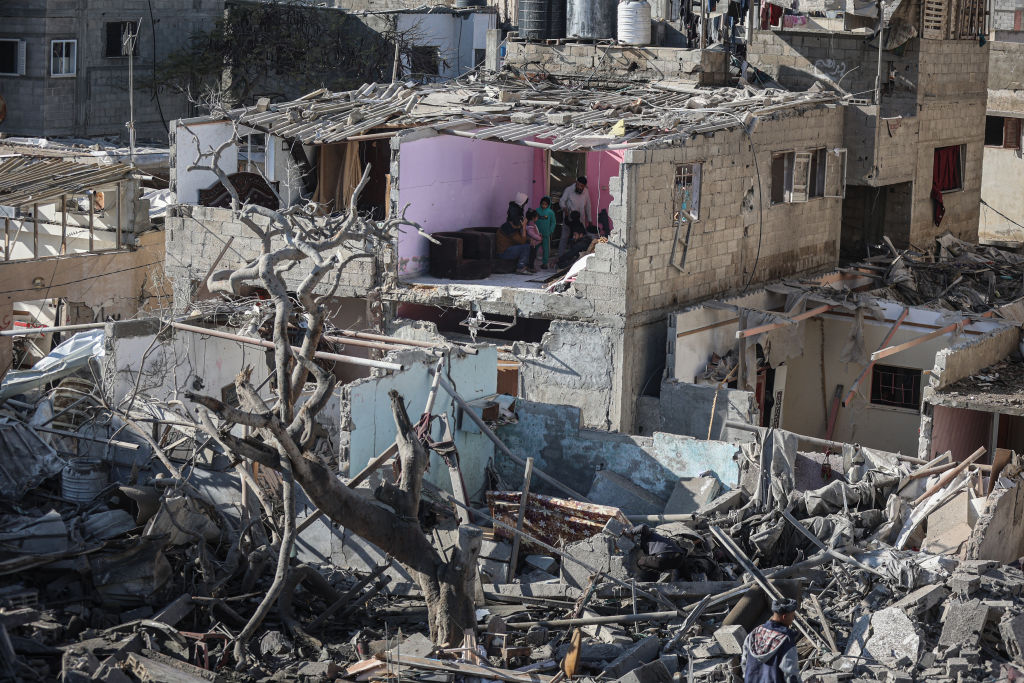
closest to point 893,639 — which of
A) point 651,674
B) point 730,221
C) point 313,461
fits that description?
point 651,674

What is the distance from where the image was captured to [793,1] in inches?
1219

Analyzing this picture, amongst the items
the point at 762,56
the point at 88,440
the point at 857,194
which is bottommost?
the point at 88,440

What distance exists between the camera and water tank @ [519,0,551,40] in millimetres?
33812

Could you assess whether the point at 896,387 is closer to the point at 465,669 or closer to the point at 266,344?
the point at 266,344

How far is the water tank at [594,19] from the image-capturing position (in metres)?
32.2

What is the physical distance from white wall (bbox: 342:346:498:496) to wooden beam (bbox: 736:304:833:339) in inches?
194

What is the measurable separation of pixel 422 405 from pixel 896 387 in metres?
10.1

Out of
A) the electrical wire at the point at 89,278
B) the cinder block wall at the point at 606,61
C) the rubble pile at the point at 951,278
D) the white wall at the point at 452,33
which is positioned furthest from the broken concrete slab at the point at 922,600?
the white wall at the point at 452,33

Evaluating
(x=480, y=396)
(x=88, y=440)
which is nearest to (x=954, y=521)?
(x=480, y=396)

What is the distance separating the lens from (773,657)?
41.4 ft

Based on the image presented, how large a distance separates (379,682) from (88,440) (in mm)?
6049

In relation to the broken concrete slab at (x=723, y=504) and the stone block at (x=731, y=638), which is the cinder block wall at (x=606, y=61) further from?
the stone block at (x=731, y=638)

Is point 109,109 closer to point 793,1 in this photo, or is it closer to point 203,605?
point 793,1

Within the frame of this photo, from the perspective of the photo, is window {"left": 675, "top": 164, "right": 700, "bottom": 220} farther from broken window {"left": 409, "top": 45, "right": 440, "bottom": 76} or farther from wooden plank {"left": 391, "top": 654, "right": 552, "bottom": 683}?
broken window {"left": 409, "top": 45, "right": 440, "bottom": 76}
